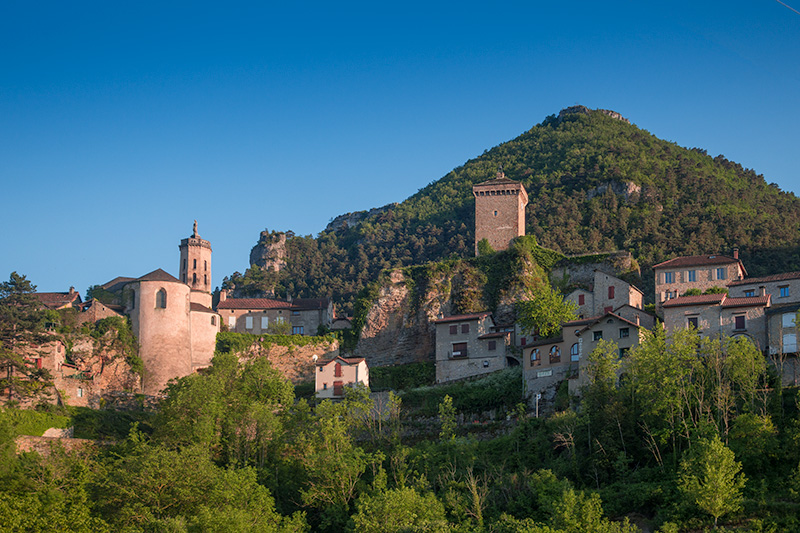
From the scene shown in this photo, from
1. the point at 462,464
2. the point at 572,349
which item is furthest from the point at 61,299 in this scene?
the point at 572,349

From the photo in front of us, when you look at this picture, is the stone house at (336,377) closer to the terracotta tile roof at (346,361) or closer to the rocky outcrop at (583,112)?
the terracotta tile roof at (346,361)

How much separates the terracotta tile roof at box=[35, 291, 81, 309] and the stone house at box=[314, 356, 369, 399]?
2426 cm

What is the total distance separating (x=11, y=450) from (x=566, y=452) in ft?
104

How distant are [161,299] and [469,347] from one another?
2489 centimetres

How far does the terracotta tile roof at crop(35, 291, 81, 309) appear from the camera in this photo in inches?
3109

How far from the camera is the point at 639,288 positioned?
80.1m

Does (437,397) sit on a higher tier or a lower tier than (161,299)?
lower

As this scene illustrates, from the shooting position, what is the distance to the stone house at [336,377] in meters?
69.9

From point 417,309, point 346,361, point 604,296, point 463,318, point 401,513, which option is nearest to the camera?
point 401,513

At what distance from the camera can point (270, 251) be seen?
127 m

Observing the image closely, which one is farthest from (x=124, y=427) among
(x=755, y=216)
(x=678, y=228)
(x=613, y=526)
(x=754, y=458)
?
(x=755, y=216)

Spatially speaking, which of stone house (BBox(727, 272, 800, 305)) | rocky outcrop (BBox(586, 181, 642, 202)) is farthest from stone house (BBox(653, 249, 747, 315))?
rocky outcrop (BBox(586, 181, 642, 202))

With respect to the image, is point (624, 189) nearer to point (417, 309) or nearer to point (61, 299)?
point (417, 309)

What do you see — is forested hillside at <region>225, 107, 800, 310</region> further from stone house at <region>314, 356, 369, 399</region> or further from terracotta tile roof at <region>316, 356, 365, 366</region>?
stone house at <region>314, 356, 369, 399</region>
